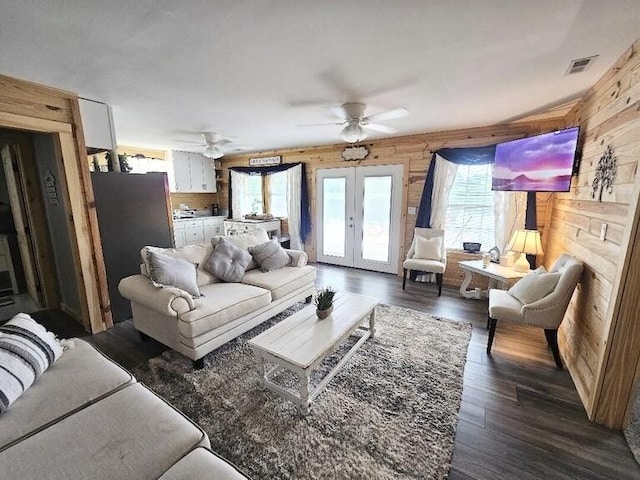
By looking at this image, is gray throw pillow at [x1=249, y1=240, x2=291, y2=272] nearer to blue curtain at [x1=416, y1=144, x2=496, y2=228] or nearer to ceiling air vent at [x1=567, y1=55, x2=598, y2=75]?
blue curtain at [x1=416, y1=144, x2=496, y2=228]

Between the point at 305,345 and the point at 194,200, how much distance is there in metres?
5.90

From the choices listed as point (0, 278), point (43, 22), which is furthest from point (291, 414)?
point (0, 278)

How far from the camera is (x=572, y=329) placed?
2307 mm

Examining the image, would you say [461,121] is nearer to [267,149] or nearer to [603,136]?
[603,136]

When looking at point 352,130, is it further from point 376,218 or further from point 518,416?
point 518,416

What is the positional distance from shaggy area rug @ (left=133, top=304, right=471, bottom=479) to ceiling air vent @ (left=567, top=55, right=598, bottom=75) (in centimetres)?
238

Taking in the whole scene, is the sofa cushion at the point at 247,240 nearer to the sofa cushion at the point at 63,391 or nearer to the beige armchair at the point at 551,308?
the sofa cushion at the point at 63,391

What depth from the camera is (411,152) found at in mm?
4277

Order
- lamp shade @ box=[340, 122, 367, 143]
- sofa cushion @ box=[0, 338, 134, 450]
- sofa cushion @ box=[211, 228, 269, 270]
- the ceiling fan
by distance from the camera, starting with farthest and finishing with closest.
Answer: sofa cushion @ box=[211, 228, 269, 270] < lamp shade @ box=[340, 122, 367, 143] < the ceiling fan < sofa cushion @ box=[0, 338, 134, 450]

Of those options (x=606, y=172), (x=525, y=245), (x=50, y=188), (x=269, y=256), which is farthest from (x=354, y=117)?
(x=50, y=188)

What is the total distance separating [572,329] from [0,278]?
6.82 meters

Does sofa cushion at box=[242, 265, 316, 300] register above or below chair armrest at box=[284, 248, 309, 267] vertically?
below

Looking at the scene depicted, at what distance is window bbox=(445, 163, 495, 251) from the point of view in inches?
150

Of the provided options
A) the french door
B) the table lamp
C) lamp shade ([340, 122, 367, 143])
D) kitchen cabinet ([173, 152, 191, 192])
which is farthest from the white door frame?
kitchen cabinet ([173, 152, 191, 192])
